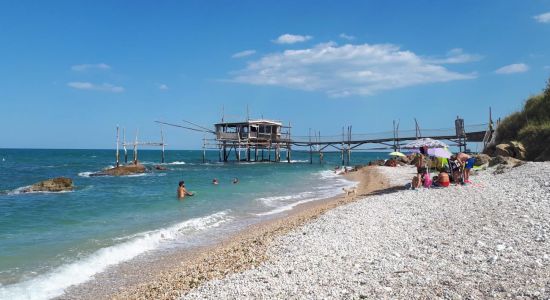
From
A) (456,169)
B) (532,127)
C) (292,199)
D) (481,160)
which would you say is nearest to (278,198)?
(292,199)

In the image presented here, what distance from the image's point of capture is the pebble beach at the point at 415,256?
18.8 feet

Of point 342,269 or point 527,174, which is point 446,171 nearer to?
point 527,174

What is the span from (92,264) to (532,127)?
22647mm

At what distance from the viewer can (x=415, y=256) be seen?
7250 millimetres

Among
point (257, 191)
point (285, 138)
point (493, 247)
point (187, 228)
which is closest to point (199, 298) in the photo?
point (493, 247)

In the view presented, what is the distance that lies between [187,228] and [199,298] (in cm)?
764

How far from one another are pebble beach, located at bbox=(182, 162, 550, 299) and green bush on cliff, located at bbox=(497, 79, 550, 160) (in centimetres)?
1047

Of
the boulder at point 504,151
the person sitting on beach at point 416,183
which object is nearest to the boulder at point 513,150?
the boulder at point 504,151

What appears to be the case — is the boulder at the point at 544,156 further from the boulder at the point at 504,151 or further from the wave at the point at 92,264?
the wave at the point at 92,264

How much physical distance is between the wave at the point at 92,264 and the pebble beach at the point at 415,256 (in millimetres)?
3378

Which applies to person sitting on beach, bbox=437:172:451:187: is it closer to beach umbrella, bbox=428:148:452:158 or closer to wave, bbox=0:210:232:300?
beach umbrella, bbox=428:148:452:158

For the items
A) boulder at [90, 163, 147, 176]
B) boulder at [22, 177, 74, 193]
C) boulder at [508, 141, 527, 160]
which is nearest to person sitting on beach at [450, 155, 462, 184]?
boulder at [508, 141, 527, 160]

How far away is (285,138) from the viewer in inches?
2357

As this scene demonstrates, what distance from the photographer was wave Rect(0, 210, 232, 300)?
7.94 metres
